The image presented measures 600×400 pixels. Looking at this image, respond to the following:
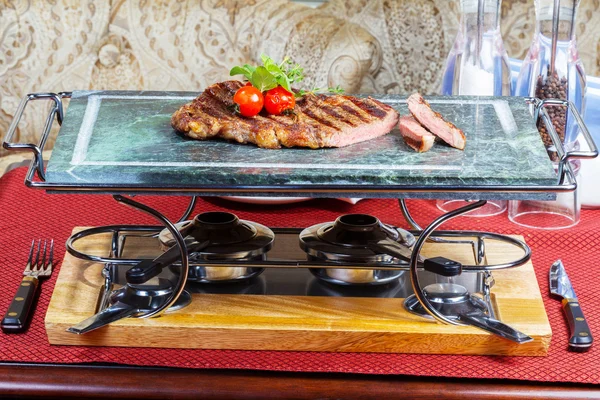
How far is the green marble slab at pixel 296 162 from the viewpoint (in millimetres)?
1364

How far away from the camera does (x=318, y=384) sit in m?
1.39

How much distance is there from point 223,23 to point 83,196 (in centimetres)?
142

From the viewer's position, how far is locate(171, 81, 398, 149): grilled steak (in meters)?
1.55

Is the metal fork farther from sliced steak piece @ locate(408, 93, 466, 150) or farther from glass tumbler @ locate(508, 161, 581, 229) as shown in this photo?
glass tumbler @ locate(508, 161, 581, 229)

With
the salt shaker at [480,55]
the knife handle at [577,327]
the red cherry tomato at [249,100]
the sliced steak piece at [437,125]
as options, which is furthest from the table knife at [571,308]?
the red cherry tomato at [249,100]

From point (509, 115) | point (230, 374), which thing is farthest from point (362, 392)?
point (509, 115)

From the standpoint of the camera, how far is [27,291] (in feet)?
5.21

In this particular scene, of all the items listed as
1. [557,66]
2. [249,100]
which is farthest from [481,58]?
[249,100]

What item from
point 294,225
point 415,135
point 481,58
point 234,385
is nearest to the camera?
point 234,385

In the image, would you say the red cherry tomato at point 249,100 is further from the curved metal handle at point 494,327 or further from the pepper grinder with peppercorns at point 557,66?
the pepper grinder with peppercorns at point 557,66

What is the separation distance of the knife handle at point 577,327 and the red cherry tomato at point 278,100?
2.08 feet

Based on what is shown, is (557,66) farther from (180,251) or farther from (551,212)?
(180,251)

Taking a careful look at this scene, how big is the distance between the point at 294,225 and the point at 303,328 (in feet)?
1.73

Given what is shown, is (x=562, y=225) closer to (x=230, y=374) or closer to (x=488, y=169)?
(x=488, y=169)
